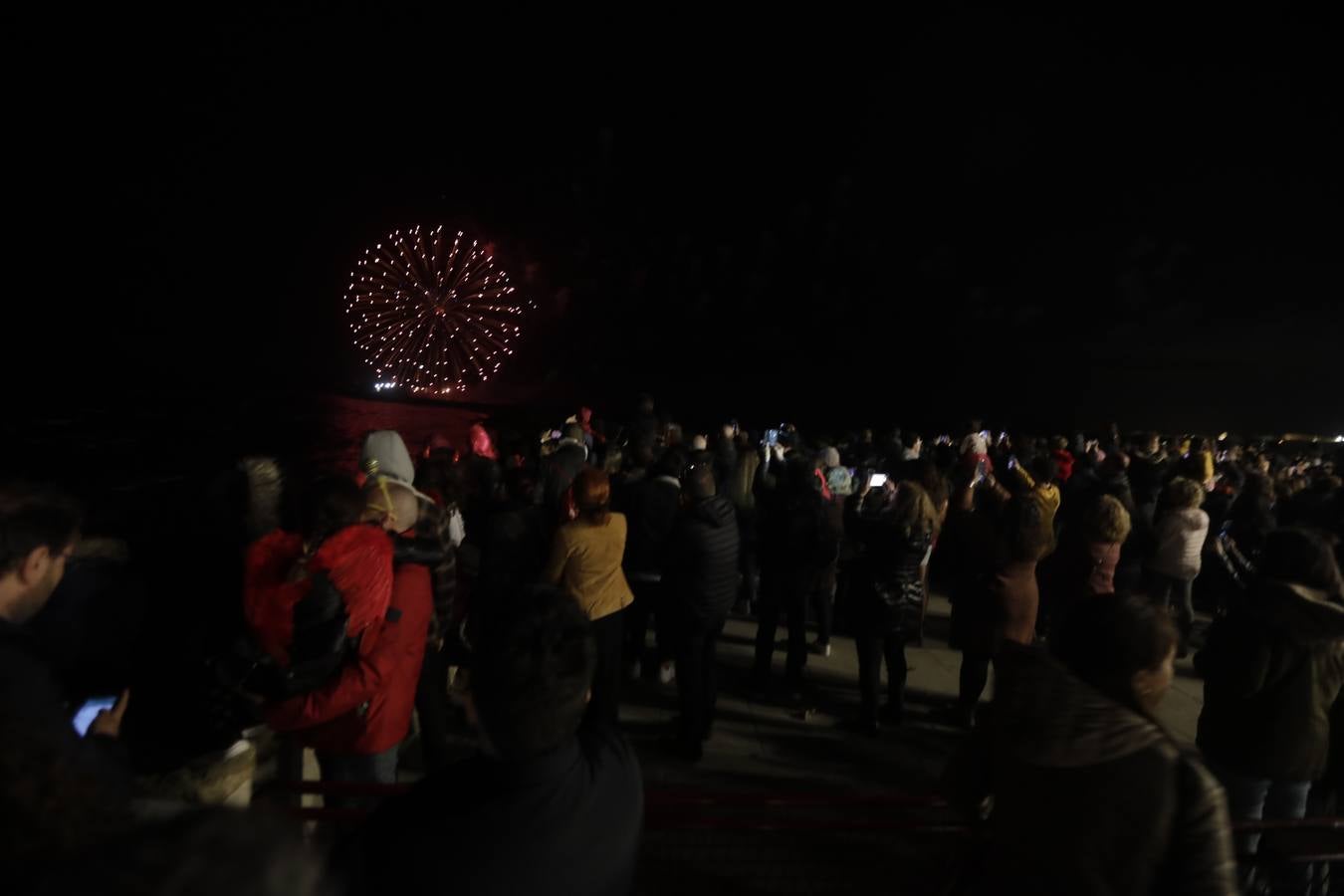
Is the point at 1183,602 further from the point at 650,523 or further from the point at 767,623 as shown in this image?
the point at 650,523

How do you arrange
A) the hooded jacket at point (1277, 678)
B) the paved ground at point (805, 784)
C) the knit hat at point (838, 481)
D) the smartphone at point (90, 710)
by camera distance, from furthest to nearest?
the knit hat at point (838, 481)
the hooded jacket at point (1277, 678)
the paved ground at point (805, 784)
the smartphone at point (90, 710)

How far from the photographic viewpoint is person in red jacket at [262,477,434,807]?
277cm

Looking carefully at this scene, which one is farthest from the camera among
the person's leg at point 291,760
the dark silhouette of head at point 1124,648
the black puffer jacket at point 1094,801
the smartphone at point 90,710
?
the person's leg at point 291,760

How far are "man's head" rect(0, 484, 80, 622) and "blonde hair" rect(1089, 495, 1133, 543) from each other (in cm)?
554

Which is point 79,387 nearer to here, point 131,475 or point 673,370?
point 131,475

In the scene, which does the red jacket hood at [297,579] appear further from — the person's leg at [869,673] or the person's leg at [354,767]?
the person's leg at [869,673]

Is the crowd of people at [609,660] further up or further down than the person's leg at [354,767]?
further up

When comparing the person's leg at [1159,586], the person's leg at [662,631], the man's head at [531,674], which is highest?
the man's head at [531,674]

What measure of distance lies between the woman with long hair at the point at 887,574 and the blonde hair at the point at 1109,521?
1.06 meters

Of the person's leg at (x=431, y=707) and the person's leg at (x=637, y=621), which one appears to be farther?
the person's leg at (x=637, y=621)

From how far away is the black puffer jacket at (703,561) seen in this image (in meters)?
4.62

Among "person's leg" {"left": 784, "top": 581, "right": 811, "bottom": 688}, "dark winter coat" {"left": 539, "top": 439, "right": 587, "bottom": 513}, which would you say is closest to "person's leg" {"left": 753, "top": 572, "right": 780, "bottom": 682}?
"person's leg" {"left": 784, "top": 581, "right": 811, "bottom": 688}

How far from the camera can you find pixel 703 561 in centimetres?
Answer: 464

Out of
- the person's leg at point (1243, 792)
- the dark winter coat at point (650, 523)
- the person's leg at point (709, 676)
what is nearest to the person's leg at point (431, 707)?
the person's leg at point (709, 676)
